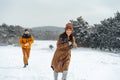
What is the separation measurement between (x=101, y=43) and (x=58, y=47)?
21971 millimetres

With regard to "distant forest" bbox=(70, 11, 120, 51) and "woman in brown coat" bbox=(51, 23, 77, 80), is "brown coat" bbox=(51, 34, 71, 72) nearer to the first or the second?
"woman in brown coat" bbox=(51, 23, 77, 80)

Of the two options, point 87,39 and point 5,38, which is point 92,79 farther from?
point 5,38

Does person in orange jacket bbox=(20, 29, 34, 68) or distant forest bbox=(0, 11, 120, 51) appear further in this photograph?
distant forest bbox=(0, 11, 120, 51)

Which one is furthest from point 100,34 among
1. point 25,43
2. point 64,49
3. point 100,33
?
point 64,49

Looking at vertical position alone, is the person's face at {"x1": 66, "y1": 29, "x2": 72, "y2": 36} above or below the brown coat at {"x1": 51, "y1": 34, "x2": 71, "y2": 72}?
above

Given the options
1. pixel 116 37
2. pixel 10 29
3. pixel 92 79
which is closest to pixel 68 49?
pixel 92 79

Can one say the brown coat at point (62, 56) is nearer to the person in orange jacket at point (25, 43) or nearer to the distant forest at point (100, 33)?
the person in orange jacket at point (25, 43)

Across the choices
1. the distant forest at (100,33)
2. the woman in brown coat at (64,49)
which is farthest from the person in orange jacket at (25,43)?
the distant forest at (100,33)

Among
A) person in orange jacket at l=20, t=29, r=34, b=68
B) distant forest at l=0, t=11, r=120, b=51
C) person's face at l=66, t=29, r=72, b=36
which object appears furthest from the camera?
distant forest at l=0, t=11, r=120, b=51

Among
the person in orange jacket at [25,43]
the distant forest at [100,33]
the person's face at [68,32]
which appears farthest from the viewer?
the distant forest at [100,33]

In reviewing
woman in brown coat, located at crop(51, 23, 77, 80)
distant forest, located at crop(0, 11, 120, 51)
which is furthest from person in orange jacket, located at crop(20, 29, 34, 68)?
distant forest, located at crop(0, 11, 120, 51)

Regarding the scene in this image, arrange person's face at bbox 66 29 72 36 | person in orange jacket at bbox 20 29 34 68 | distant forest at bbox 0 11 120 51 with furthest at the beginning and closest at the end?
distant forest at bbox 0 11 120 51, person in orange jacket at bbox 20 29 34 68, person's face at bbox 66 29 72 36

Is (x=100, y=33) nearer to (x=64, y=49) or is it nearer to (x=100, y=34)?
(x=100, y=34)

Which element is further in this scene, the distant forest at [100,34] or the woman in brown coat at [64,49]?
the distant forest at [100,34]
